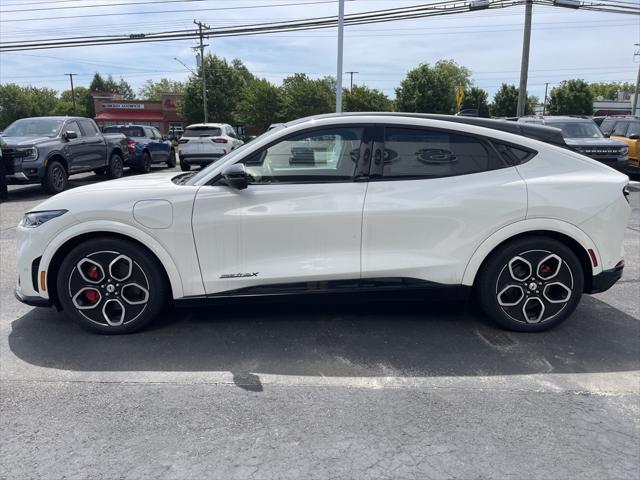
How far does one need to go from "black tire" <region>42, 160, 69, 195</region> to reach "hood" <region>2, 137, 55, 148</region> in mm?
548

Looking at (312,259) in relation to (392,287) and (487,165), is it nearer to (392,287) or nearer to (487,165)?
(392,287)

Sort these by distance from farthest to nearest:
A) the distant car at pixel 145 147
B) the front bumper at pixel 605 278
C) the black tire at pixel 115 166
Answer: the distant car at pixel 145 147 → the black tire at pixel 115 166 → the front bumper at pixel 605 278

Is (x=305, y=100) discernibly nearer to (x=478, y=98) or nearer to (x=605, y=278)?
(x=478, y=98)

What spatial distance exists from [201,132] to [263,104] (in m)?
37.2

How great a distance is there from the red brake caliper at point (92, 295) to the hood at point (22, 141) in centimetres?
935

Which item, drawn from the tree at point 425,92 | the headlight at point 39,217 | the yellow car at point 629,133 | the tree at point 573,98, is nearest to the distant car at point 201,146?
the yellow car at point 629,133

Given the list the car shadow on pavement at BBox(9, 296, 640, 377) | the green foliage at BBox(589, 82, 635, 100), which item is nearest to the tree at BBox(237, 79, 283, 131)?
the car shadow on pavement at BBox(9, 296, 640, 377)

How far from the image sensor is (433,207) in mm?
3746

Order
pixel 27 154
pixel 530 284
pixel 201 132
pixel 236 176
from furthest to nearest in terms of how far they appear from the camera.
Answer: pixel 201 132
pixel 27 154
pixel 530 284
pixel 236 176

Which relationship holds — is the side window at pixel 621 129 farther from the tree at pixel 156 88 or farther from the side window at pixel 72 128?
the tree at pixel 156 88

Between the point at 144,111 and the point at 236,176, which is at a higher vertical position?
the point at 144,111

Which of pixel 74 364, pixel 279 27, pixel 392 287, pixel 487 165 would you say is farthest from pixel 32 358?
pixel 279 27

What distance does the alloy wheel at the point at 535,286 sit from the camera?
12.8 feet

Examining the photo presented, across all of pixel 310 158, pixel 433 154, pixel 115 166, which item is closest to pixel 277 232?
pixel 310 158
